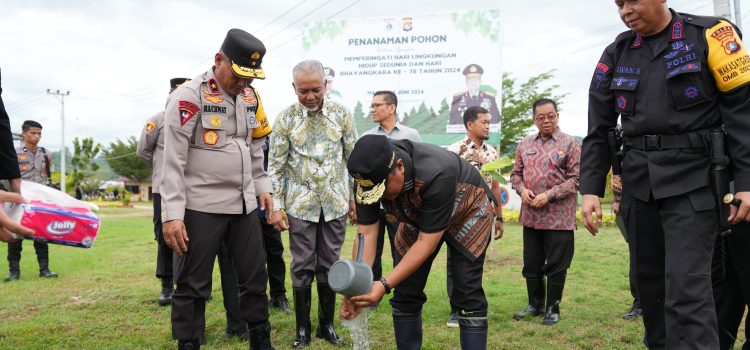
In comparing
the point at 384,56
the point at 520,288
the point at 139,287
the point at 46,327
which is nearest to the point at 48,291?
the point at 139,287

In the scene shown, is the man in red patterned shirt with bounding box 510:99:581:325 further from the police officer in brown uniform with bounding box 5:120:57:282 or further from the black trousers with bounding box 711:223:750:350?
the police officer in brown uniform with bounding box 5:120:57:282

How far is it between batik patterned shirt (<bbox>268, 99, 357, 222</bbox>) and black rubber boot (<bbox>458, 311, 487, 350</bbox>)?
4.96ft

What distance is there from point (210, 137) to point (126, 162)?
61074 millimetres

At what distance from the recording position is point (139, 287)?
665 centimetres

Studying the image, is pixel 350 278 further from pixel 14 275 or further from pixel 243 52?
pixel 14 275

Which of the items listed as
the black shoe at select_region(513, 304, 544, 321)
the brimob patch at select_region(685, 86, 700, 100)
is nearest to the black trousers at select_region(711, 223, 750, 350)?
the brimob patch at select_region(685, 86, 700, 100)

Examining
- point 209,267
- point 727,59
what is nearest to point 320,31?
point 209,267

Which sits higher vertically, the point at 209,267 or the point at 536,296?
the point at 209,267

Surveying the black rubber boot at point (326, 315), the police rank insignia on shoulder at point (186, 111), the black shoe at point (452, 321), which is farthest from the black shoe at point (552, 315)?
the police rank insignia on shoulder at point (186, 111)

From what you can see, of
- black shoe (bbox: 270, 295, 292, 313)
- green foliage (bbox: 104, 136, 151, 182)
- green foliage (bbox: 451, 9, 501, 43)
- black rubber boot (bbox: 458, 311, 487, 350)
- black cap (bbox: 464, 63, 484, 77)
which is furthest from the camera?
green foliage (bbox: 104, 136, 151, 182)

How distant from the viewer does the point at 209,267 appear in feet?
11.6

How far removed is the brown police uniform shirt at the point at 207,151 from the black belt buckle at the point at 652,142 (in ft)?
7.61

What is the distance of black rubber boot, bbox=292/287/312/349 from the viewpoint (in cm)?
425

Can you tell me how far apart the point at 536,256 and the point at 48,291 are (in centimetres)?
538
